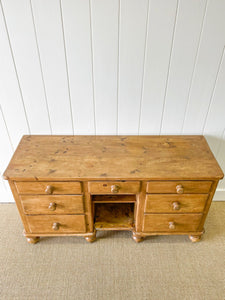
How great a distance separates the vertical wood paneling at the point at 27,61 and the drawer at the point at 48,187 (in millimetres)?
432

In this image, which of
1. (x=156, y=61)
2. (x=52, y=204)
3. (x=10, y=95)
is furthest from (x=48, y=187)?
(x=156, y=61)

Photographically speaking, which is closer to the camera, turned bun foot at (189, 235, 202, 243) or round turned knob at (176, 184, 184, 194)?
round turned knob at (176, 184, 184, 194)

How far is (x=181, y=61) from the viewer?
52.5 inches

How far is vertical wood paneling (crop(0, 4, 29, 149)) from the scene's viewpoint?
1.29 m

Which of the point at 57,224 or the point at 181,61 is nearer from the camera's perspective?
the point at 181,61

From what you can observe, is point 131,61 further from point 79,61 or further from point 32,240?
point 32,240

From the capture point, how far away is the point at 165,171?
1271mm

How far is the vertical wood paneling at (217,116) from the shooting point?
1403 mm

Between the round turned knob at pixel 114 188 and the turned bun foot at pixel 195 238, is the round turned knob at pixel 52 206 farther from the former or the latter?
the turned bun foot at pixel 195 238

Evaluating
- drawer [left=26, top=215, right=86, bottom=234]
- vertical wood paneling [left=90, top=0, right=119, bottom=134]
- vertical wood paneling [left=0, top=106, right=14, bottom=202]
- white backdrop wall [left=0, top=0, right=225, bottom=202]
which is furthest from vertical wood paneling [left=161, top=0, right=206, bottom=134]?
vertical wood paneling [left=0, top=106, right=14, bottom=202]

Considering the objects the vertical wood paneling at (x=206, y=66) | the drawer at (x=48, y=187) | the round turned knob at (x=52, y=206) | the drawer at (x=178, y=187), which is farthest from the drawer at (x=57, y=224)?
the vertical wood paneling at (x=206, y=66)

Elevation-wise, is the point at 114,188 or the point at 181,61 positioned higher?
the point at 181,61

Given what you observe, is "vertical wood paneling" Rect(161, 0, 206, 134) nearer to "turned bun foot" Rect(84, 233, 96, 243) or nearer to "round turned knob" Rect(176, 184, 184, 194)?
"round turned knob" Rect(176, 184, 184, 194)

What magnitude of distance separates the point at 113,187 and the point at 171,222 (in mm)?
478
